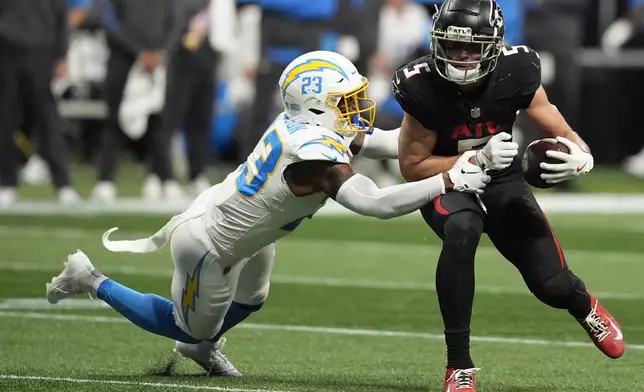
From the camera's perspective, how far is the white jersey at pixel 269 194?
Result: 4.90 meters

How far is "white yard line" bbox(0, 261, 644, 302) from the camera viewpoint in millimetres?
7802

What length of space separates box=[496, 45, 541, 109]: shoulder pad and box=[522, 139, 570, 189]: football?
0.20m

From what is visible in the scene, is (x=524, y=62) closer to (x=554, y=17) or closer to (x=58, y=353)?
(x=58, y=353)

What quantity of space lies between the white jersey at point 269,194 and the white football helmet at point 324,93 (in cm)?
5

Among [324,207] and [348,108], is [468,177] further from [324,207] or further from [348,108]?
[324,207]

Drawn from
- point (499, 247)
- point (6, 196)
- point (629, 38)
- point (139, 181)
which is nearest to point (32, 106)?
point (6, 196)

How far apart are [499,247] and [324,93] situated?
36.4 inches

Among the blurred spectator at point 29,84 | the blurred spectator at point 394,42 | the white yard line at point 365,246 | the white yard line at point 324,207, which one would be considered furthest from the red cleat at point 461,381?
the blurred spectator at point 394,42

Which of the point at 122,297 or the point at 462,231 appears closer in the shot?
the point at 462,231

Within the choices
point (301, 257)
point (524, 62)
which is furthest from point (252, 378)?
point (301, 257)

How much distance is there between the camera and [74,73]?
17.6 m

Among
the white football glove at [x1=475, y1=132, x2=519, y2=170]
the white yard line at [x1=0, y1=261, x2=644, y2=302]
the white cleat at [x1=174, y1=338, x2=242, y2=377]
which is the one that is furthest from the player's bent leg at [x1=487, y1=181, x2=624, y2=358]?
the white yard line at [x1=0, y1=261, x2=644, y2=302]

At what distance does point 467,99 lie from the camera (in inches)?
206

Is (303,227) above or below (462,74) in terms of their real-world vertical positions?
below
